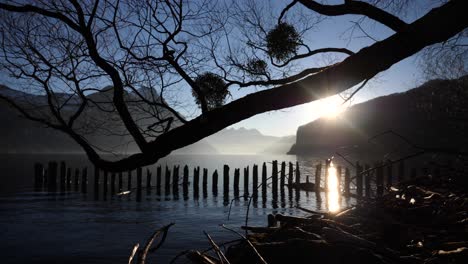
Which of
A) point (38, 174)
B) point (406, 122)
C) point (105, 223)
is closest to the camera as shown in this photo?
point (105, 223)

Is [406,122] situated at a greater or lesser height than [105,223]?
greater

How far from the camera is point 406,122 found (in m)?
113

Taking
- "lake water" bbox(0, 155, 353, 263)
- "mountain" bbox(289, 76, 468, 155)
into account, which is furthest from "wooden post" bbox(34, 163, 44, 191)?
"mountain" bbox(289, 76, 468, 155)

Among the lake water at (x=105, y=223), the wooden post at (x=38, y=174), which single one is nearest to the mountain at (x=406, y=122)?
the lake water at (x=105, y=223)

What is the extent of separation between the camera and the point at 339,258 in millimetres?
2055

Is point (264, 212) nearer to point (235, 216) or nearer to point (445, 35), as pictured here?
point (235, 216)

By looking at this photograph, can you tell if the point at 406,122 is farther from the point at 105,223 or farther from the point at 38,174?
the point at 105,223

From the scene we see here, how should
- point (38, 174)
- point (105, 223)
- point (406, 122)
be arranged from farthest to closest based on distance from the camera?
A: point (406, 122) → point (38, 174) → point (105, 223)

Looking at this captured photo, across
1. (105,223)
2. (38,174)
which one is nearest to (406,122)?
(38,174)

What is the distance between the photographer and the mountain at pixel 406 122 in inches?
454

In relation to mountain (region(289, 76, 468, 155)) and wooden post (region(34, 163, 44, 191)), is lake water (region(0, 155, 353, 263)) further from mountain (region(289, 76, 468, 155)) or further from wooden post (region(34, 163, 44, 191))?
wooden post (region(34, 163, 44, 191))

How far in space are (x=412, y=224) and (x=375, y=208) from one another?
389 millimetres

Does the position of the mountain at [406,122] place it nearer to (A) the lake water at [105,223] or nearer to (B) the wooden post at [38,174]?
(A) the lake water at [105,223]

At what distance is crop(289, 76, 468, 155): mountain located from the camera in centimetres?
1154
